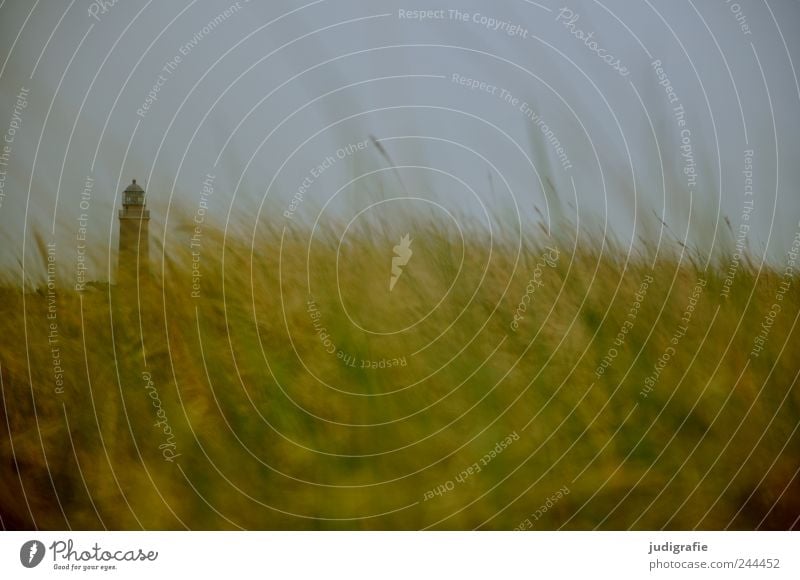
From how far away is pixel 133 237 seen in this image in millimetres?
1331

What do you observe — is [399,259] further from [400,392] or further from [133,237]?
[133,237]

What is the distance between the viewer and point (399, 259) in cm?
139

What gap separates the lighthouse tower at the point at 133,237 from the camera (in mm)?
1327

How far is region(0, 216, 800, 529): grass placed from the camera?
133cm
